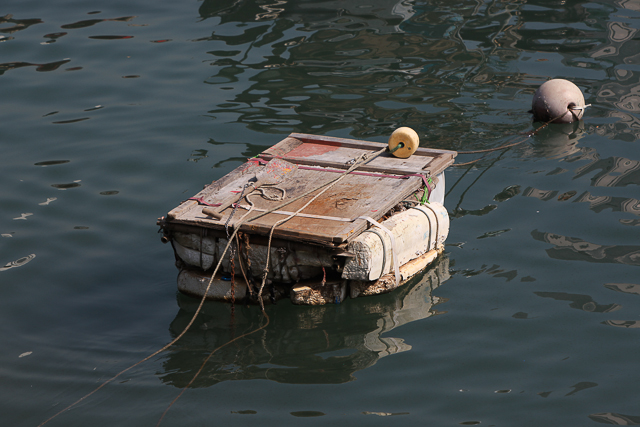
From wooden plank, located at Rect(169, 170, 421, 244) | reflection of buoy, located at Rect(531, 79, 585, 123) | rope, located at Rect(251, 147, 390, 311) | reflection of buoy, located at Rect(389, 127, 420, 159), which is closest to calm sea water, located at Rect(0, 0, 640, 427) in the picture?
reflection of buoy, located at Rect(531, 79, 585, 123)

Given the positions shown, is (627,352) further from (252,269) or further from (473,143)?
(473,143)

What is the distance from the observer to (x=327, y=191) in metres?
7.01

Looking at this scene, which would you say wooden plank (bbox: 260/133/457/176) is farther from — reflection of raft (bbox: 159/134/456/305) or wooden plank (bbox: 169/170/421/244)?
wooden plank (bbox: 169/170/421/244)

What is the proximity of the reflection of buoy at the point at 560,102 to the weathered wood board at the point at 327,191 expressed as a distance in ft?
10.4

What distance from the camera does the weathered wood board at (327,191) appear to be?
20.6 ft

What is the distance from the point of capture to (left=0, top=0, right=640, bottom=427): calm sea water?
5.71 meters

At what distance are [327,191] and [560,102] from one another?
4.83 metres

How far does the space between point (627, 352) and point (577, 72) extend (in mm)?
7324

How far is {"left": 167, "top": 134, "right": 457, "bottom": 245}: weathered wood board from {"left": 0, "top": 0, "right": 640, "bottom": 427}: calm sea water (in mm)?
895

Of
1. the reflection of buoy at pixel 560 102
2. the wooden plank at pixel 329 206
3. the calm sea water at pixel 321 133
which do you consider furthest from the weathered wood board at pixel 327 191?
the reflection of buoy at pixel 560 102

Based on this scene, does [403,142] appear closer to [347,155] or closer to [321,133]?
[347,155]

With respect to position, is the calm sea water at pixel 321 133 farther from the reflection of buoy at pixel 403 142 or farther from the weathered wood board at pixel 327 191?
the reflection of buoy at pixel 403 142

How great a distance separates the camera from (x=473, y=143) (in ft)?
32.7

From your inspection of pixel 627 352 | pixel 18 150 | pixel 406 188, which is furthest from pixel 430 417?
pixel 18 150
